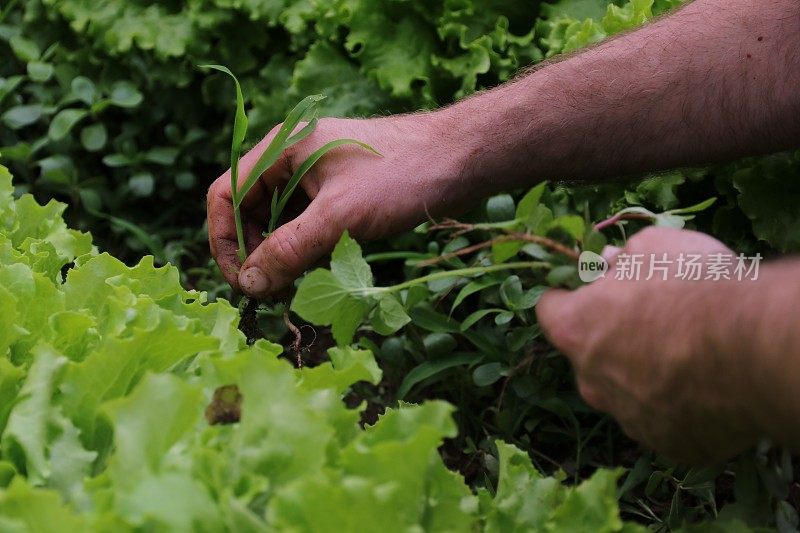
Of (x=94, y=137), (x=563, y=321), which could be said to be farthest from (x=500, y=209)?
(x=94, y=137)

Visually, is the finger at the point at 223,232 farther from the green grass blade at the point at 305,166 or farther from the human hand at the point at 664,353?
the human hand at the point at 664,353

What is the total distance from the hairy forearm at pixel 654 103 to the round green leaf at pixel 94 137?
1.68 meters

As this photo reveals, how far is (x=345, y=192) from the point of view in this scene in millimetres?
1701

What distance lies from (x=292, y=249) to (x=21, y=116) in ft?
6.02

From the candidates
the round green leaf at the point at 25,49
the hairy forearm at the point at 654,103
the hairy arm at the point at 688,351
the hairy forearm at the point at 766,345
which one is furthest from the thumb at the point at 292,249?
the round green leaf at the point at 25,49

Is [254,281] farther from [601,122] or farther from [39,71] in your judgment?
[39,71]

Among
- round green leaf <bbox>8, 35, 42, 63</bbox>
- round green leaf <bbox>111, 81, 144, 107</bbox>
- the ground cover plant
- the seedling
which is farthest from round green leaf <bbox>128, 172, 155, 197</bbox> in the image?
the seedling

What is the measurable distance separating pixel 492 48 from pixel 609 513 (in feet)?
5.32

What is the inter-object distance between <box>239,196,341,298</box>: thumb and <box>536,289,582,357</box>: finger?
57cm

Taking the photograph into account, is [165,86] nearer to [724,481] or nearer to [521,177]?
[521,177]

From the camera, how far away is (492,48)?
2494 millimetres

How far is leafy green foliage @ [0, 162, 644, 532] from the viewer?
100 cm

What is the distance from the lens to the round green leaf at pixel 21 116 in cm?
310

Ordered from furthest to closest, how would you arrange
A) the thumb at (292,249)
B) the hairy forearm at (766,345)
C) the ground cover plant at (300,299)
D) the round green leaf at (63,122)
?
the round green leaf at (63,122) → the thumb at (292,249) → the ground cover plant at (300,299) → the hairy forearm at (766,345)
